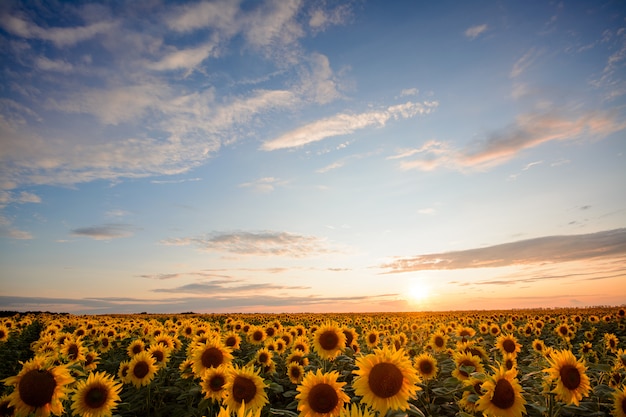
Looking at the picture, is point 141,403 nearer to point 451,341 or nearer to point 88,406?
point 88,406

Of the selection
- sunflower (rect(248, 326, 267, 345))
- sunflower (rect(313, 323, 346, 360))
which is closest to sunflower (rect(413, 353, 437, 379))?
sunflower (rect(313, 323, 346, 360))

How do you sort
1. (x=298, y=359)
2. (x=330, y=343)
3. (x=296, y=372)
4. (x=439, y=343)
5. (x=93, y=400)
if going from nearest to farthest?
(x=93, y=400) < (x=330, y=343) < (x=296, y=372) < (x=298, y=359) < (x=439, y=343)

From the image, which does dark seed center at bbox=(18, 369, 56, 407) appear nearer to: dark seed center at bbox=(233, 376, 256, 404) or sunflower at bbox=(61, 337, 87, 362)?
dark seed center at bbox=(233, 376, 256, 404)

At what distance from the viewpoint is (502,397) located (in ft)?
18.7

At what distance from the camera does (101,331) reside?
53.7 feet

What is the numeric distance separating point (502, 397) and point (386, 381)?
1.98m

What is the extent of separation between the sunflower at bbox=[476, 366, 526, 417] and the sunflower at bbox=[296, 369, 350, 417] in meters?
2.31

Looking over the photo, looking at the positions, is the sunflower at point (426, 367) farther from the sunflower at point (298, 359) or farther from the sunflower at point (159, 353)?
the sunflower at point (159, 353)

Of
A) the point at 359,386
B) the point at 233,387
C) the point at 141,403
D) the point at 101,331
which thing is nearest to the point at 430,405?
the point at 359,386

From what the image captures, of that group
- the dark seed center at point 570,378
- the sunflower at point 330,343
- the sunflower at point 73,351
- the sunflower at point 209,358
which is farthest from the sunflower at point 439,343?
the sunflower at point 73,351

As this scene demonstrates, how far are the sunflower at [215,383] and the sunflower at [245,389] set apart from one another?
60 cm

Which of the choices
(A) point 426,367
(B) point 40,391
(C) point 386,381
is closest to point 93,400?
(B) point 40,391

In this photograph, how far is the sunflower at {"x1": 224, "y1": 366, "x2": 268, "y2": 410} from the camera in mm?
6301

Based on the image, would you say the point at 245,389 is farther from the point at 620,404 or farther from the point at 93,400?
the point at 620,404
